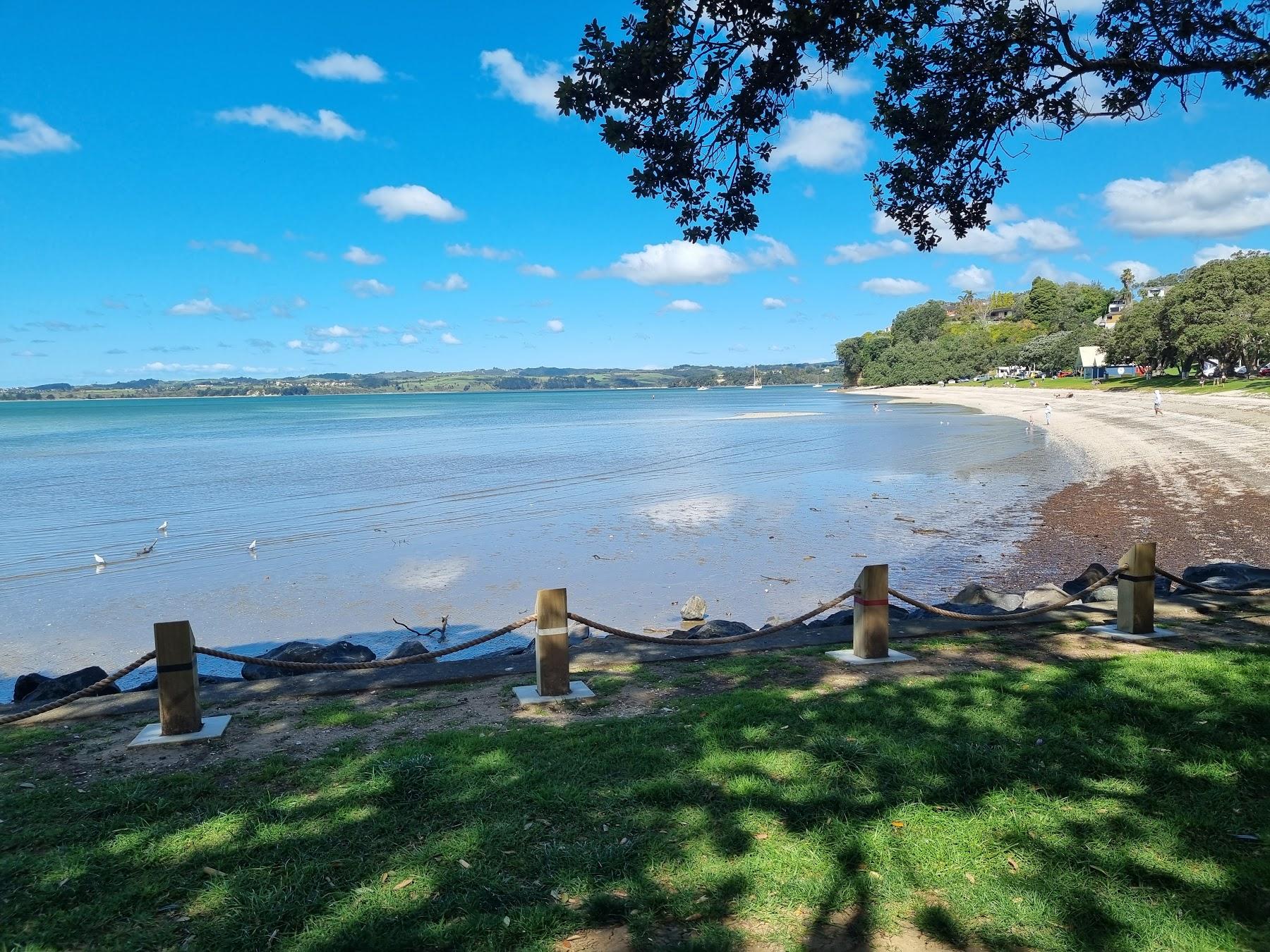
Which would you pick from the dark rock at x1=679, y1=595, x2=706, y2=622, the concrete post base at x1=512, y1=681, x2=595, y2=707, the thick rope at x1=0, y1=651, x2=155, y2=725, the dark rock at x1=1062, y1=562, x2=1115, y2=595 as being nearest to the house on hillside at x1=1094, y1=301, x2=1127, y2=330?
the dark rock at x1=1062, y1=562, x2=1115, y2=595

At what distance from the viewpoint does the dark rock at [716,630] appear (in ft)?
31.0

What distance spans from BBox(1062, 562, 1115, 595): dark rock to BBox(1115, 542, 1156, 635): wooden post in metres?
3.42

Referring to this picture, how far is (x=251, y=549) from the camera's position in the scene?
17.8 meters

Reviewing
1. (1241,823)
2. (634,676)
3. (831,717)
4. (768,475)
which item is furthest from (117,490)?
(1241,823)

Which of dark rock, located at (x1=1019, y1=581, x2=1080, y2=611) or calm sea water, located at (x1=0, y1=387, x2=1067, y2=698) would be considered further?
calm sea water, located at (x1=0, y1=387, x2=1067, y2=698)

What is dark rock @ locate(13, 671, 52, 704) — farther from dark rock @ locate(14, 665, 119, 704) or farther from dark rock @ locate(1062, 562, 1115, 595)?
dark rock @ locate(1062, 562, 1115, 595)

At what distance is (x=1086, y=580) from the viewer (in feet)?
37.3

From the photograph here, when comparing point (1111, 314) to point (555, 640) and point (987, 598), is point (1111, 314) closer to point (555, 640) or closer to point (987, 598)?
A: point (987, 598)

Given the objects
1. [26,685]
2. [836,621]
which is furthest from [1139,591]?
[26,685]

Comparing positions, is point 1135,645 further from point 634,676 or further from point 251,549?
point 251,549

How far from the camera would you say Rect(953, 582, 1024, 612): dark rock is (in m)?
10.7

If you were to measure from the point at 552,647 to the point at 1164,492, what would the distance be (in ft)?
68.0

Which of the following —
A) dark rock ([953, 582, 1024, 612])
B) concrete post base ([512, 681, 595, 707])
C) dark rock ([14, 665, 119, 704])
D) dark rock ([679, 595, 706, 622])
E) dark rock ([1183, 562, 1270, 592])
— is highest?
concrete post base ([512, 681, 595, 707])

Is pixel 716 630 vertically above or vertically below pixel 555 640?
below
